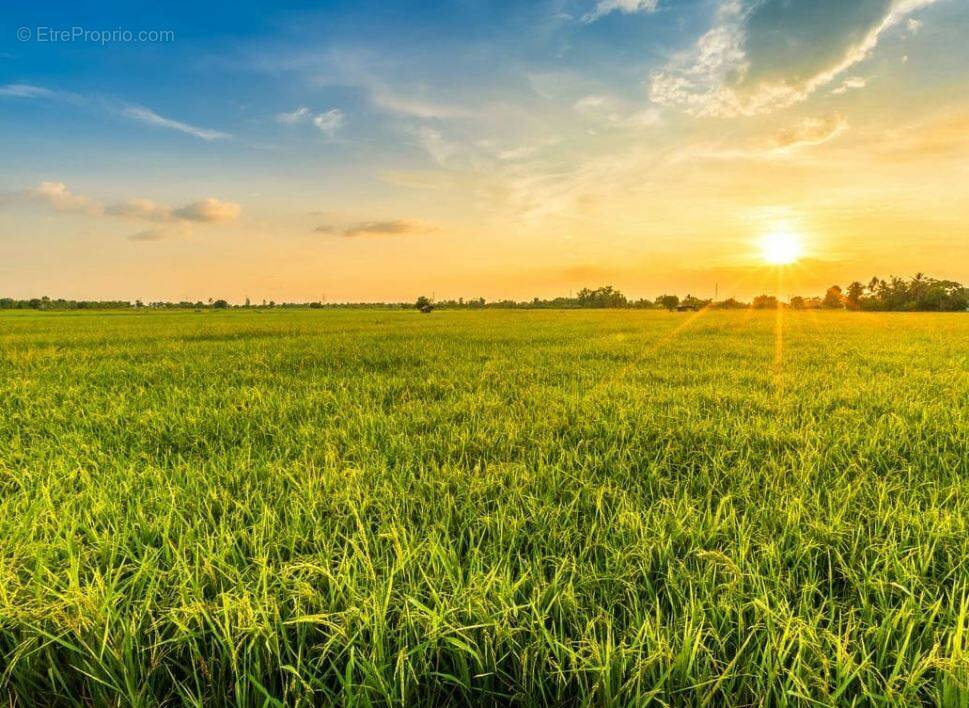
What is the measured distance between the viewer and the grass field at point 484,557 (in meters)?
1.19

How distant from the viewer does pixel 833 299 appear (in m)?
110

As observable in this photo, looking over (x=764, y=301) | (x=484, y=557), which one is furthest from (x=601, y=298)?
(x=484, y=557)

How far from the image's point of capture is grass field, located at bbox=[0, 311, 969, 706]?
119 cm

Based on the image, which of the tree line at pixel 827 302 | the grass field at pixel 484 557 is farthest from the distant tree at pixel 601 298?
the grass field at pixel 484 557

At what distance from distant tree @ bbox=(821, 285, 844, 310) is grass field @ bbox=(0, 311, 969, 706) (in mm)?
135102

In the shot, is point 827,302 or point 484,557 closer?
point 484,557

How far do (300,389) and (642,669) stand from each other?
5.61m

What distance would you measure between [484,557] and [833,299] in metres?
142

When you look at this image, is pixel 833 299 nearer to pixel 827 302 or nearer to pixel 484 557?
pixel 827 302

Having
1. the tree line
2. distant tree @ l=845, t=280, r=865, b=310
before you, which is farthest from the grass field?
distant tree @ l=845, t=280, r=865, b=310

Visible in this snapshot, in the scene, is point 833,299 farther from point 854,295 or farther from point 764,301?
point 764,301

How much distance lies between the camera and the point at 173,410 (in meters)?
4.53

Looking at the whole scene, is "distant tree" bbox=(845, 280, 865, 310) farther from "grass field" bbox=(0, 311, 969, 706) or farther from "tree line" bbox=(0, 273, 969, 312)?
Answer: "grass field" bbox=(0, 311, 969, 706)

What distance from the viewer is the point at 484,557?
1.77 meters
